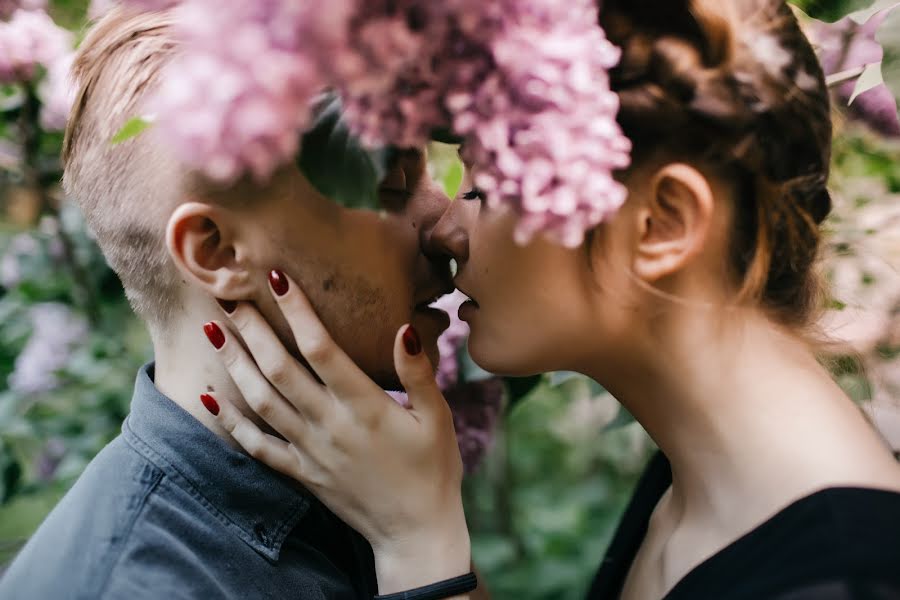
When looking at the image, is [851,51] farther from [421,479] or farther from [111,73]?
[111,73]

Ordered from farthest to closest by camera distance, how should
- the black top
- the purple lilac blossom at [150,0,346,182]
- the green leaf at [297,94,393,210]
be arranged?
the black top
the green leaf at [297,94,393,210]
the purple lilac blossom at [150,0,346,182]

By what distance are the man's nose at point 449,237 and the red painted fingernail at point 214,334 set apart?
36 centimetres

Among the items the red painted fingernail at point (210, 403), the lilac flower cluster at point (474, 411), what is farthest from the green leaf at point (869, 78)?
the red painted fingernail at point (210, 403)

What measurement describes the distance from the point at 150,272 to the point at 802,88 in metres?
1.00

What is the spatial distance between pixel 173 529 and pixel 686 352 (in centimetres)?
78

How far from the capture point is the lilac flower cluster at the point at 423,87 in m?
0.65

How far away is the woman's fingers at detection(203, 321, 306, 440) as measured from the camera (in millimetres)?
1277

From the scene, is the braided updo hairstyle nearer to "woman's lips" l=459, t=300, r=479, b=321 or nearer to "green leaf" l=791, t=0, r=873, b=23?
"green leaf" l=791, t=0, r=873, b=23

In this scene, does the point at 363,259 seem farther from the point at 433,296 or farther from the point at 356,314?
the point at 433,296

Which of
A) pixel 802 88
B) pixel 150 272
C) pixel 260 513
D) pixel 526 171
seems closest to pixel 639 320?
pixel 802 88

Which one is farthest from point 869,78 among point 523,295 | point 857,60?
point 523,295

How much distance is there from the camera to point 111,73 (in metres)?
1.29

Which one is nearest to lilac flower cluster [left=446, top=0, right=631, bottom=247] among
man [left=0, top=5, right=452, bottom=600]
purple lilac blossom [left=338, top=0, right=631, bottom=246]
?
purple lilac blossom [left=338, top=0, right=631, bottom=246]

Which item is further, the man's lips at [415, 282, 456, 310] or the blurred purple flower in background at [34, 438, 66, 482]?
the blurred purple flower in background at [34, 438, 66, 482]
